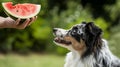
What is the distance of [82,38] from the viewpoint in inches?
267

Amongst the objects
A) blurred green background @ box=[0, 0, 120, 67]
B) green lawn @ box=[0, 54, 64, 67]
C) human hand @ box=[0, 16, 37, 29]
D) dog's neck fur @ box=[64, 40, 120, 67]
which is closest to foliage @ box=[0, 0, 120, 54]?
blurred green background @ box=[0, 0, 120, 67]

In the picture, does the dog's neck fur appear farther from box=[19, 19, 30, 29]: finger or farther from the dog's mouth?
box=[19, 19, 30, 29]: finger

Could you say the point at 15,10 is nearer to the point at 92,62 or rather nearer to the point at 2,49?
the point at 92,62

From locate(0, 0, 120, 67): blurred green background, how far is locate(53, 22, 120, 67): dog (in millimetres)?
6108

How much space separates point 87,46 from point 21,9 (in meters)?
1.00

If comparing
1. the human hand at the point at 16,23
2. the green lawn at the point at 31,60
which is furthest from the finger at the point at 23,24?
the green lawn at the point at 31,60

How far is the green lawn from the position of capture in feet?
42.2

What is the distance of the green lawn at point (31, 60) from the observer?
1286 centimetres

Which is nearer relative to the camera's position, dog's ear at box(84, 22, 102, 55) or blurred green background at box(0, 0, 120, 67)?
dog's ear at box(84, 22, 102, 55)

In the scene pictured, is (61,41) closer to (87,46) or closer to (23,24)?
(87,46)

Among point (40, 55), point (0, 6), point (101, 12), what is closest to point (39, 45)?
point (40, 55)

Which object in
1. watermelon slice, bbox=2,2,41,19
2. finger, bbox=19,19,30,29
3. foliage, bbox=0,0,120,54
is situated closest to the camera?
finger, bbox=19,19,30,29

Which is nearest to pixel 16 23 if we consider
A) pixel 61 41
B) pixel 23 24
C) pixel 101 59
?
pixel 23 24

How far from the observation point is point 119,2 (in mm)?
15195
